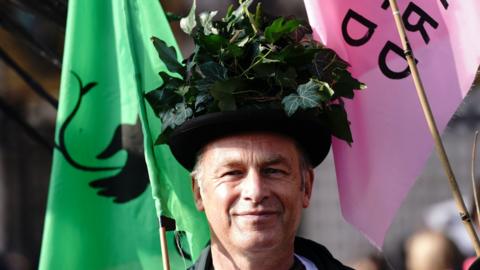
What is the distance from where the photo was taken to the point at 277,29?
11.6 ft

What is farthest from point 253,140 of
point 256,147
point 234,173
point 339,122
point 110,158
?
point 110,158

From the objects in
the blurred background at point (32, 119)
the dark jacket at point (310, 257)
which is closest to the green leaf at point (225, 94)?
the dark jacket at point (310, 257)

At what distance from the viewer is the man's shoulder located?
3.59 meters

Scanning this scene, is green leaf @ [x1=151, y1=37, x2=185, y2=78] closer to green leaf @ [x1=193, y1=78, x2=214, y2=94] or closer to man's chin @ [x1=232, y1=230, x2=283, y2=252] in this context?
green leaf @ [x1=193, y1=78, x2=214, y2=94]

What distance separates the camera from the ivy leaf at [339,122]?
3.61m

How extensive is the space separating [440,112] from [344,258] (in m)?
3.66

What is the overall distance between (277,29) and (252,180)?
0.53 meters

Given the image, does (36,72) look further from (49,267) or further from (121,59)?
(49,267)

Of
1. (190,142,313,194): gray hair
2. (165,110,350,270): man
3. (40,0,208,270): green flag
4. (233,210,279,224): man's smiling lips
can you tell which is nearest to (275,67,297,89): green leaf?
(165,110,350,270): man

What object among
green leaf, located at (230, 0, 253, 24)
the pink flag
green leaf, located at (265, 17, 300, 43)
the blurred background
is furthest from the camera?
the blurred background

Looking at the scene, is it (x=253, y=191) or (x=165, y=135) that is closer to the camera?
(x=253, y=191)

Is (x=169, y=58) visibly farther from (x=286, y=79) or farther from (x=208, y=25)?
(x=286, y=79)

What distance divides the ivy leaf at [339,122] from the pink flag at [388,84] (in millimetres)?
254

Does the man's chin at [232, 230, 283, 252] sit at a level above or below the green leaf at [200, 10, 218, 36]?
below
